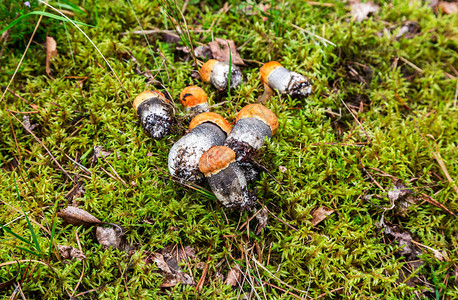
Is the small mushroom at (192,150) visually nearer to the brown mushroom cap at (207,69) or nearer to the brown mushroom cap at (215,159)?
the brown mushroom cap at (215,159)

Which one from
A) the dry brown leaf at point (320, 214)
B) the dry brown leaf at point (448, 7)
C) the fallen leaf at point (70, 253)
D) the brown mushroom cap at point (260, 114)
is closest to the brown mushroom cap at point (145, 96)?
the brown mushroom cap at point (260, 114)

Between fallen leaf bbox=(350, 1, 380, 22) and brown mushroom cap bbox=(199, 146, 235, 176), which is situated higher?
fallen leaf bbox=(350, 1, 380, 22)

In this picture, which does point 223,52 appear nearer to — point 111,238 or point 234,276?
point 111,238

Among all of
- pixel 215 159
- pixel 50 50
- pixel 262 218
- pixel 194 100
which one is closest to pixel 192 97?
pixel 194 100

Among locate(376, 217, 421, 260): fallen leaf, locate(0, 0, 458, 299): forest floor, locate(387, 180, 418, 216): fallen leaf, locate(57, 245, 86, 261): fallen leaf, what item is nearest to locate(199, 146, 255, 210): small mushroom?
locate(0, 0, 458, 299): forest floor

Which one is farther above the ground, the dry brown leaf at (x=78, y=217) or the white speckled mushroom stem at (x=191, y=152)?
the white speckled mushroom stem at (x=191, y=152)

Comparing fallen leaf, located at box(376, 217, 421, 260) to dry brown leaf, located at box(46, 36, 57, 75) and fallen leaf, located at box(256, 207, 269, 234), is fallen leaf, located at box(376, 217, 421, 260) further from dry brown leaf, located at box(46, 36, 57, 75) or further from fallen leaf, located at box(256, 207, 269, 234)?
dry brown leaf, located at box(46, 36, 57, 75)

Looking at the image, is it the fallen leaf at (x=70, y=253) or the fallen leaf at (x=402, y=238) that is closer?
the fallen leaf at (x=70, y=253)
